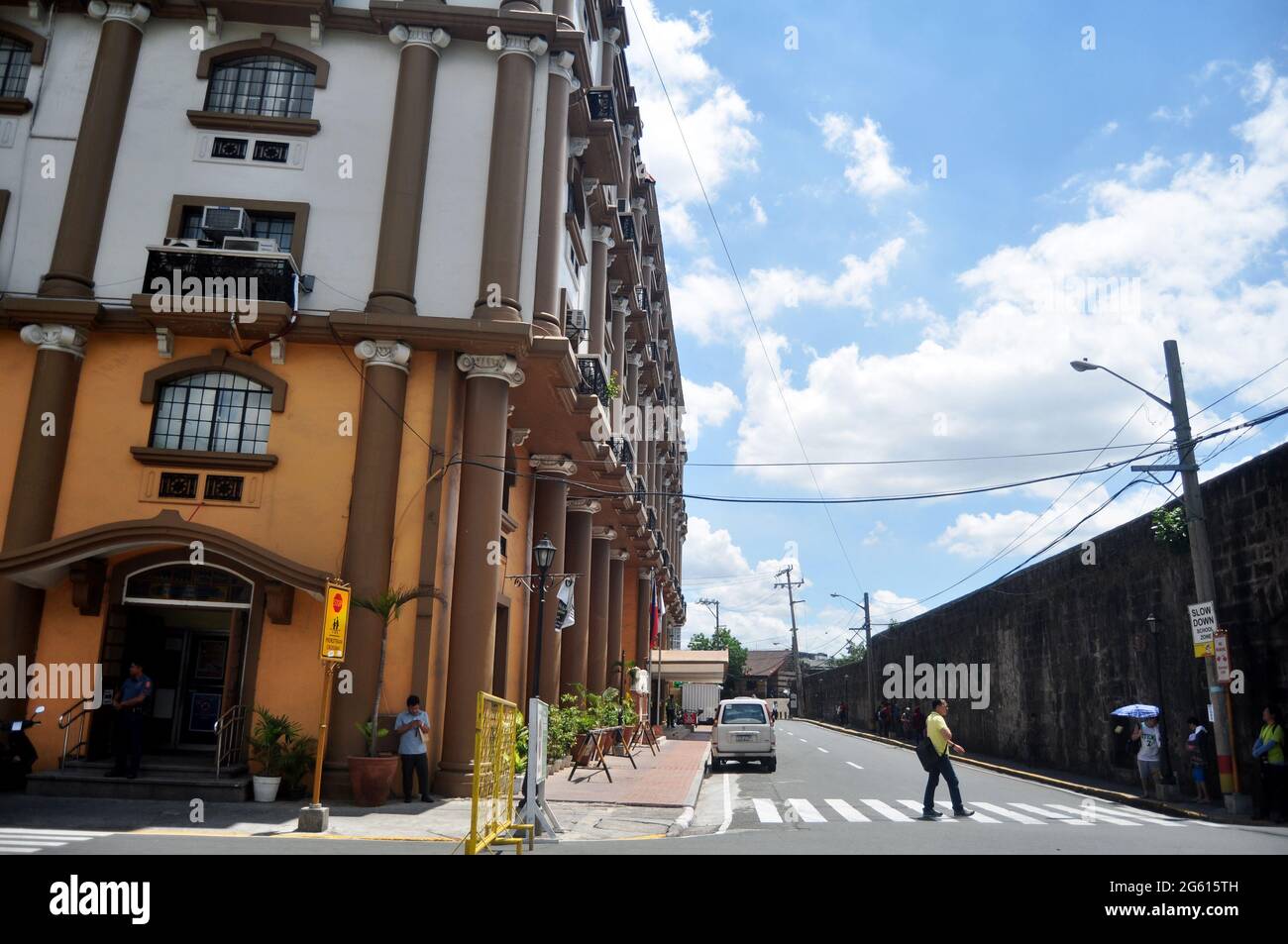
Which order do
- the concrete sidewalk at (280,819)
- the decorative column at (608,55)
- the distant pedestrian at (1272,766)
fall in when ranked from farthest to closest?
the decorative column at (608,55) < the distant pedestrian at (1272,766) < the concrete sidewalk at (280,819)

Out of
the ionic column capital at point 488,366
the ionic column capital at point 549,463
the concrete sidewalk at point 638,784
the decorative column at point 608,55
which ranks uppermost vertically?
the decorative column at point 608,55

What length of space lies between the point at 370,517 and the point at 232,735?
417 cm

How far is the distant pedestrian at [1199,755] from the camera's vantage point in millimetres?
17188

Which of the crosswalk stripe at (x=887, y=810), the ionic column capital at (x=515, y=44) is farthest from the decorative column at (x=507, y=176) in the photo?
the crosswalk stripe at (x=887, y=810)

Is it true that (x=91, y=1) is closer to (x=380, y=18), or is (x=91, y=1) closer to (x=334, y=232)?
(x=380, y=18)

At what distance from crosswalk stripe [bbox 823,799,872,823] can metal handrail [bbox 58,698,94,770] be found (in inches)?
477

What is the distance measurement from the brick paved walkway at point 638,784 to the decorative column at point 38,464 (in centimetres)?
916

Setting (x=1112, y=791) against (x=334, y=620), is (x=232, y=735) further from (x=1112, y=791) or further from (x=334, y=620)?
(x=1112, y=791)

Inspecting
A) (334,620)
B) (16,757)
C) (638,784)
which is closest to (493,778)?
(334,620)

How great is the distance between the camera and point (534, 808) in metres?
10.9

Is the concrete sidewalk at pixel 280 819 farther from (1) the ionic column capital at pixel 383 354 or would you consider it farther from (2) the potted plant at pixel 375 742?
(1) the ionic column capital at pixel 383 354

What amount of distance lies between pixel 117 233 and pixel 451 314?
6496 millimetres

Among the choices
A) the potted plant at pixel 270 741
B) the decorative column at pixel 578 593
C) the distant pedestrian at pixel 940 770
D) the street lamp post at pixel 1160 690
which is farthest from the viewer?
the decorative column at pixel 578 593
